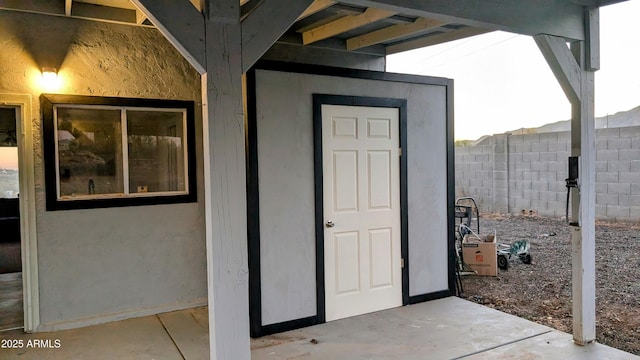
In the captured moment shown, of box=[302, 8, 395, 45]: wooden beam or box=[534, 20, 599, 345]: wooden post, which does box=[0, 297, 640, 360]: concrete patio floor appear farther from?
box=[302, 8, 395, 45]: wooden beam

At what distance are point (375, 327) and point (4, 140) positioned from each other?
703 cm

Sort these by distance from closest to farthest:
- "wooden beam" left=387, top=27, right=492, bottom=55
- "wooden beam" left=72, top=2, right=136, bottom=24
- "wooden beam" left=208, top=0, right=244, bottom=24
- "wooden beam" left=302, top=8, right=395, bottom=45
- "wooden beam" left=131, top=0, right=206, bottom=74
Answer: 1. "wooden beam" left=131, top=0, right=206, bottom=74
2. "wooden beam" left=208, top=0, right=244, bottom=24
3. "wooden beam" left=302, top=8, right=395, bottom=45
4. "wooden beam" left=72, top=2, right=136, bottom=24
5. "wooden beam" left=387, top=27, right=492, bottom=55

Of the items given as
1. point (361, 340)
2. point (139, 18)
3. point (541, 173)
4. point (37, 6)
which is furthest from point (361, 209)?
point (541, 173)

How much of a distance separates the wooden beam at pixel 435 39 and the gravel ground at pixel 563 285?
2718mm

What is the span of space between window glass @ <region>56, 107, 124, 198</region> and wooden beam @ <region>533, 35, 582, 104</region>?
146 inches

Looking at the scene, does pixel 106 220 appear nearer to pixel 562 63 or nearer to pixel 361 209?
pixel 361 209

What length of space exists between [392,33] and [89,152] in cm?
312

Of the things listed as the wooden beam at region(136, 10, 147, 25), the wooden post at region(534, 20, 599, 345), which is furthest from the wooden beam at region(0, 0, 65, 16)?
the wooden post at region(534, 20, 599, 345)

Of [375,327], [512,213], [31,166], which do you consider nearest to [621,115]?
[512,213]

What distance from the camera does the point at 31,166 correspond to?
152 inches

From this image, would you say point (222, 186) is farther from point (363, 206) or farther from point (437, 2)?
point (363, 206)

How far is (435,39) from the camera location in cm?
482

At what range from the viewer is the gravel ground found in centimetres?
390

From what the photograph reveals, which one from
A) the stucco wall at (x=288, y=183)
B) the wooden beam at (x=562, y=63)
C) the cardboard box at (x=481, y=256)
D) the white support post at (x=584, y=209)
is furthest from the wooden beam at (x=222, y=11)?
the cardboard box at (x=481, y=256)
